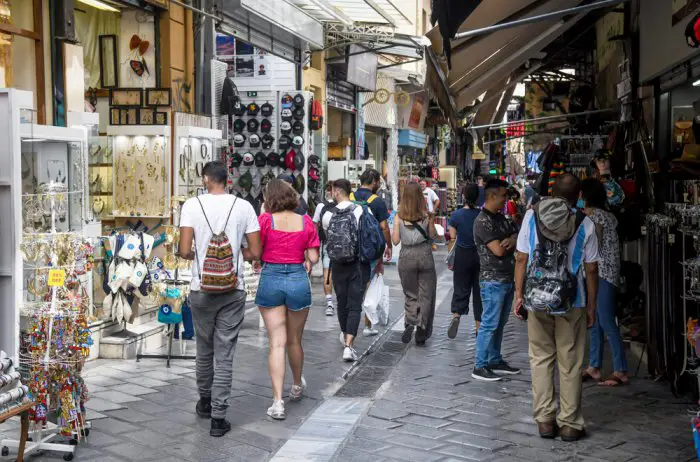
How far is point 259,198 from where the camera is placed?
17281 mm

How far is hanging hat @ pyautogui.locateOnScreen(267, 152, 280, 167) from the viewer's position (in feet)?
56.9

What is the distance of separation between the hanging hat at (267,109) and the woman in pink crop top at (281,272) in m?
10.8

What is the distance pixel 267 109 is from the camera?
17422 mm

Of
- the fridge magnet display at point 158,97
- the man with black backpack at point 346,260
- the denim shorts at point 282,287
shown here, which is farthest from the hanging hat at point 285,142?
the denim shorts at point 282,287

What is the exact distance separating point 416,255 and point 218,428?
3.90 meters

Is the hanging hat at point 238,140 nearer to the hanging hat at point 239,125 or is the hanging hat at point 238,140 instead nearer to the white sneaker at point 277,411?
the hanging hat at point 239,125

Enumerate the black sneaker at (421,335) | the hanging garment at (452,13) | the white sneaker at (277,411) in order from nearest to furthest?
the hanging garment at (452,13), the white sneaker at (277,411), the black sneaker at (421,335)

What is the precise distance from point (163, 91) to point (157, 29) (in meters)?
0.88

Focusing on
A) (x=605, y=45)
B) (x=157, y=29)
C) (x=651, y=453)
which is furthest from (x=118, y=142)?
(x=651, y=453)

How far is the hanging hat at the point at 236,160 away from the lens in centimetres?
1752

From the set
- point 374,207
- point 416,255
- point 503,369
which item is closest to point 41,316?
point 503,369

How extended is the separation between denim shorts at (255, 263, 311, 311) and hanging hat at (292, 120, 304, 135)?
420 inches

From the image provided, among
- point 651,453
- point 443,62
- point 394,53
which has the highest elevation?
point 394,53

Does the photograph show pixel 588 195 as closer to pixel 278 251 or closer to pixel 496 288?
pixel 496 288
